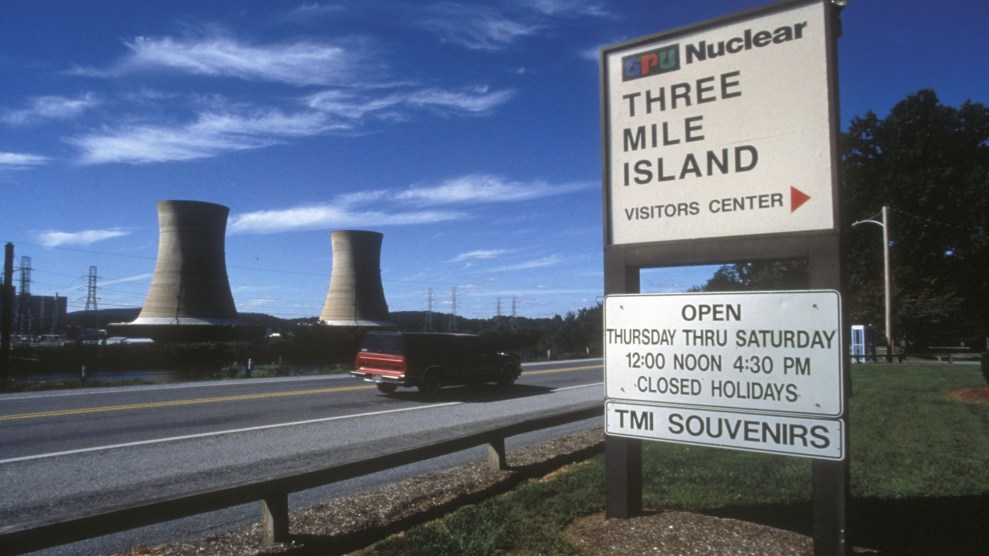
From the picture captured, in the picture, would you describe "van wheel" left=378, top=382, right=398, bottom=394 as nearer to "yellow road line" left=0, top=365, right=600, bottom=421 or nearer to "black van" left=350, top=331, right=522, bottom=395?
"black van" left=350, top=331, right=522, bottom=395

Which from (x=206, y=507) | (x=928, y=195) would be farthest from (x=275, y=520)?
(x=928, y=195)

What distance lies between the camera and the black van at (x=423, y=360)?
57.7 feet

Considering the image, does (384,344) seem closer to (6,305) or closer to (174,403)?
(174,403)

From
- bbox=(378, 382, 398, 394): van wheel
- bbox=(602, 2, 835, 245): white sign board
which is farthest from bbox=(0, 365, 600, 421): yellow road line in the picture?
bbox=(602, 2, 835, 245): white sign board

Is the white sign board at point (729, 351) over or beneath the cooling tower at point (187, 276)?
beneath

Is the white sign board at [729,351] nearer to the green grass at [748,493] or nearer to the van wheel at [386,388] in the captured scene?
the green grass at [748,493]

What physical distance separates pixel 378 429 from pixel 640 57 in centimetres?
925

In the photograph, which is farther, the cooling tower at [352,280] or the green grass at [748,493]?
the cooling tower at [352,280]

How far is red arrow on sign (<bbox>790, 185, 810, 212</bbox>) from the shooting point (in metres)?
4.05

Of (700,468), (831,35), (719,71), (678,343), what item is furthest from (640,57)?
(700,468)

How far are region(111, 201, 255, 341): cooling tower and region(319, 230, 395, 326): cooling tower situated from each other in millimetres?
9358

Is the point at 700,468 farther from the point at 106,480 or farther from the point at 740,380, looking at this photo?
the point at 106,480

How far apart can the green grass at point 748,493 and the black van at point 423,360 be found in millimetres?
9528

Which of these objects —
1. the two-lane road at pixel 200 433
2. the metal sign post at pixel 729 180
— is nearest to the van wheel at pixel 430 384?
the two-lane road at pixel 200 433
